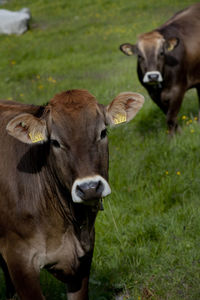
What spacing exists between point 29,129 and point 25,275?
3.03 feet

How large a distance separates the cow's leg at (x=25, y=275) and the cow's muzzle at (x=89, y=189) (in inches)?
27.0

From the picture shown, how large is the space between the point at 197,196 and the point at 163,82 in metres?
3.02

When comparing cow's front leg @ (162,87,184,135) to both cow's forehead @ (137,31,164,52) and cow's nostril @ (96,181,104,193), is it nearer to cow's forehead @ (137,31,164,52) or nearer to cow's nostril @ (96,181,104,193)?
cow's forehead @ (137,31,164,52)

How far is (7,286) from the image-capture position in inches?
161

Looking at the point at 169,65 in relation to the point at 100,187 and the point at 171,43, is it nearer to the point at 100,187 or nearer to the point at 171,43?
the point at 171,43

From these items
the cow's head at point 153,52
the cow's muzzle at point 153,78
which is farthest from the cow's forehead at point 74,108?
the cow's head at point 153,52

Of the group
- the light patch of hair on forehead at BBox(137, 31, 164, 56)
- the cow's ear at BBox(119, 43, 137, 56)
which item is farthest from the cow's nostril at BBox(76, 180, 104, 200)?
the cow's ear at BBox(119, 43, 137, 56)

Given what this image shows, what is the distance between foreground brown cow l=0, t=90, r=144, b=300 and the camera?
283cm

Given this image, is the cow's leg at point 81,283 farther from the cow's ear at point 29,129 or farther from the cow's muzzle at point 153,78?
the cow's muzzle at point 153,78

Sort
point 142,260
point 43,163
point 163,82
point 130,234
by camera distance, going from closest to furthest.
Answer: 1. point 43,163
2. point 142,260
3. point 130,234
4. point 163,82

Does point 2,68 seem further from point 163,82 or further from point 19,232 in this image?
point 19,232

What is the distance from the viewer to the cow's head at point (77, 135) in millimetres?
2664

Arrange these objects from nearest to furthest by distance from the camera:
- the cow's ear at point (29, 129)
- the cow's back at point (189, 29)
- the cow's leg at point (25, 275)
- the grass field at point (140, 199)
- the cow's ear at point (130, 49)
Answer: the cow's ear at point (29, 129), the cow's leg at point (25, 275), the grass field at point (140, 199), the cow's back at point (189, 29), the cow's ear at point (130, 49)

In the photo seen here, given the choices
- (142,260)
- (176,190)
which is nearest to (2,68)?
(176,190)
